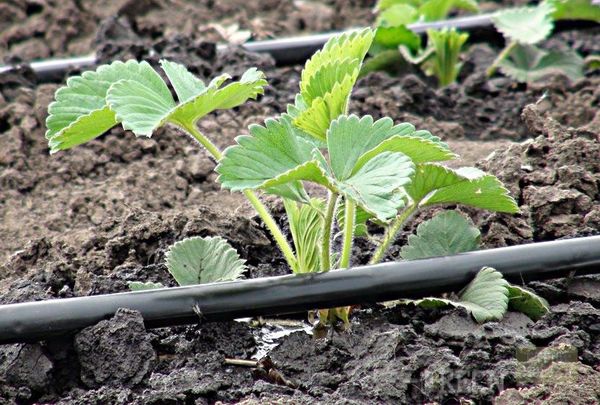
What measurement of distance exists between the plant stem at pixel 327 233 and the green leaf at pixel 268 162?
0.18 feet

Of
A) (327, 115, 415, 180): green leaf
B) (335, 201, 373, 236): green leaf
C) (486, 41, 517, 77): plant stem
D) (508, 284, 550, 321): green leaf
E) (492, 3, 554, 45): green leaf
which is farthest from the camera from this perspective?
(486, 41, 517, 77): plant stem

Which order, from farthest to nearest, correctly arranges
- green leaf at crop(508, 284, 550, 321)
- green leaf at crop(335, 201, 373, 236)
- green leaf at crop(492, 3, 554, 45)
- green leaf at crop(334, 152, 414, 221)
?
green leaf at crop(492, 3, 554, 45), green leaf at crop(335, 201, 373, 236), green leaf at crop(508, 284, 550, 321), green leaf at crop(334, 152, 414, 221)

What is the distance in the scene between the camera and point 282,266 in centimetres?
205

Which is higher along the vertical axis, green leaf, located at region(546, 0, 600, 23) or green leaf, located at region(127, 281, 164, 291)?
green leaf, located at region(546, 0, 600, 23)

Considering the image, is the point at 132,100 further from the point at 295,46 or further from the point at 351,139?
the point at 295,46

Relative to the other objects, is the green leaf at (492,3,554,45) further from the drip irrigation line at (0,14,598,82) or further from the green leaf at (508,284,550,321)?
the green leaf at (508,284,550,321)

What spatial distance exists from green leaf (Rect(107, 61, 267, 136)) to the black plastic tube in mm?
314

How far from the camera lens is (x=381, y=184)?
159 cm

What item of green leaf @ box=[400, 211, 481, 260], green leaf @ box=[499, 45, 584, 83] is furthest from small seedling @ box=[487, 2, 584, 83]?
green leaf @ box=[400, 211, 481, 260]

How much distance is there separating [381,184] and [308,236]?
31 centimetres

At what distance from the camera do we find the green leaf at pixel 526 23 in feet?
10.1

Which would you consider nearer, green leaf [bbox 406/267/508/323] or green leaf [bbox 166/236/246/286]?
green leaf [bbox 406/267/508/323]

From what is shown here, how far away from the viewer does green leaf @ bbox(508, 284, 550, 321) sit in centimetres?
179

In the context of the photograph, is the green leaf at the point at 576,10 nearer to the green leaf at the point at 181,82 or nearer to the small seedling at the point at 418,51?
the small seedling at the point at 418,51
